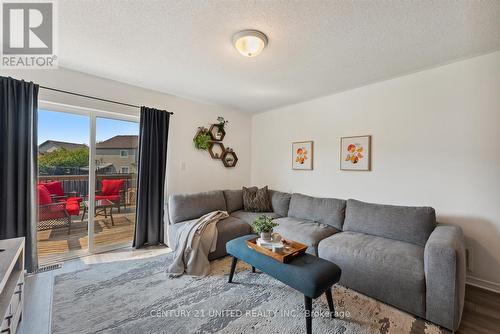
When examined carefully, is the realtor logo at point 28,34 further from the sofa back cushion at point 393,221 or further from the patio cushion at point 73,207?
the sofa back cushion at point 393,221

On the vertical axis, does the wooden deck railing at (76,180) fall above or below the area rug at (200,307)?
above

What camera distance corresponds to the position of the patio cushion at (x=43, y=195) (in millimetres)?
2613

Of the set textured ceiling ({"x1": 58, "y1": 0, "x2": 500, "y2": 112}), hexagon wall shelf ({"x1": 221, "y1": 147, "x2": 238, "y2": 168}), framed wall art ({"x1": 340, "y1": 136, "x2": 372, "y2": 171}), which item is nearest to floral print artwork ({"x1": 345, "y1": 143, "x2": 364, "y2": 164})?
framed wall art ({"x1": 340, "y1": 136, "x2": 372, "y2": 171})

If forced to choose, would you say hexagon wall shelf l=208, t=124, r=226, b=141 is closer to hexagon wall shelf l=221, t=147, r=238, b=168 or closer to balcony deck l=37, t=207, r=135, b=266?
hexagon wall shelf l=221, t=147, r=238, b=168

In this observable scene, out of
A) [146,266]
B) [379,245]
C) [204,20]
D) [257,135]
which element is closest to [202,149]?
[257,135]

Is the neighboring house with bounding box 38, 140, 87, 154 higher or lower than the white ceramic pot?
higher

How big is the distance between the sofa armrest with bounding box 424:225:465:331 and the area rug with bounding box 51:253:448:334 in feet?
0.41

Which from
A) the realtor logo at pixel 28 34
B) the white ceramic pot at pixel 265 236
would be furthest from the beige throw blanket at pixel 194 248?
the realtor logo at pixel 28 34

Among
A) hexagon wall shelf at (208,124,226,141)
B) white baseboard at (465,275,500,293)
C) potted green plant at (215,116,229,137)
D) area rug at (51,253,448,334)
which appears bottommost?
area rug at (51,253,448,334)

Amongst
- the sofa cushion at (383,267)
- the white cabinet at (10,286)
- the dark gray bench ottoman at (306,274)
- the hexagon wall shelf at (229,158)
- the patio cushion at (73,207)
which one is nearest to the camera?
the white cabinet at (10,286)

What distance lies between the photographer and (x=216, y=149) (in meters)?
4.10

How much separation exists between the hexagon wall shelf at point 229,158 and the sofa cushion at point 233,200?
0.63 m

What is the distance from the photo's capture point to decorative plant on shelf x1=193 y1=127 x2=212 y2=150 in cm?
376

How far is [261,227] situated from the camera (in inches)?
84.5
